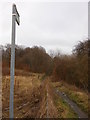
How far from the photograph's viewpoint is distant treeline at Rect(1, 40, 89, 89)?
1698cm

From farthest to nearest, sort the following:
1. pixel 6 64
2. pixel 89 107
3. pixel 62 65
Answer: pixel 62 65, pixel 6 64, pixel 89 107

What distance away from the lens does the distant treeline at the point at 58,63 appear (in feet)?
55.7

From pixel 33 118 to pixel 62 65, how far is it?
53.4 ft

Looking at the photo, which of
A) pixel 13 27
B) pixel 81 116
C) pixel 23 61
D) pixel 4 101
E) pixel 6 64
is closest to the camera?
pixel 13 27

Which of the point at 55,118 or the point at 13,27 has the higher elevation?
the point at 13,27

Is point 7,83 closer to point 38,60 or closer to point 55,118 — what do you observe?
point 55,118

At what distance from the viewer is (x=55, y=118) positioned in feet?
23.3

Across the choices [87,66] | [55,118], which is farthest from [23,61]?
[55,118]

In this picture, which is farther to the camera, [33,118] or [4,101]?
[4,101]

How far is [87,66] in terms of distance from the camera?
14664 millimetres

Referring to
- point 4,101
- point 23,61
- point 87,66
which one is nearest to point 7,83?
point 4,101

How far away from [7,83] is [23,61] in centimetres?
1360

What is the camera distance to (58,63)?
2452 cm

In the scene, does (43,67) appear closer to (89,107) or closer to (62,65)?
(62,65)
